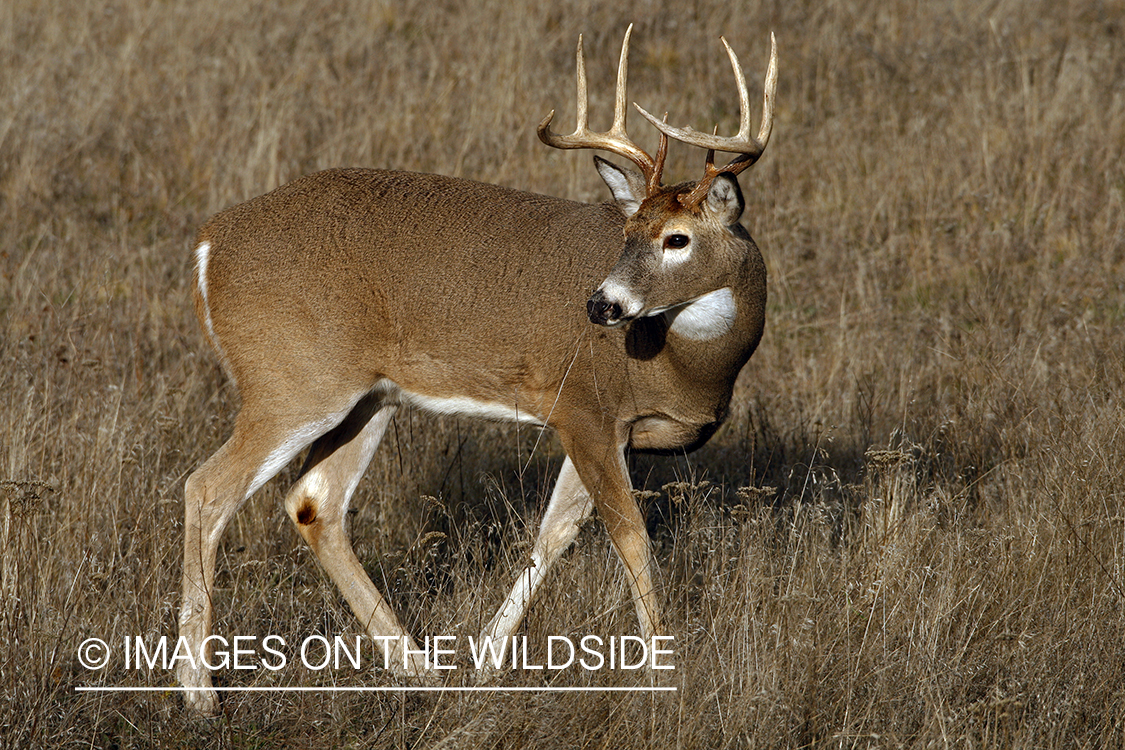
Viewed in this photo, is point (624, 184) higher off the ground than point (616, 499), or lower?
higher

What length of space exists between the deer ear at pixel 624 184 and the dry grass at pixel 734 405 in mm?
1014

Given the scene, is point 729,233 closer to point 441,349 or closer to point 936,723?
point 441,349

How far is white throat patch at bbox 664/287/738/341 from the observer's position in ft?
13.9

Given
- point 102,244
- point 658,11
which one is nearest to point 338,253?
point 102,244

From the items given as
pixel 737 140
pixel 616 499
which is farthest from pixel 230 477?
pixel 737 140

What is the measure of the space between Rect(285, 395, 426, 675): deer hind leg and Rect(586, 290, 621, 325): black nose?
1064 millimetres

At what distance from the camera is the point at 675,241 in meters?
4.13

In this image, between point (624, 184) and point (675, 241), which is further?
point (624, 184)

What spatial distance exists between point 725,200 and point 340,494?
1840 mm

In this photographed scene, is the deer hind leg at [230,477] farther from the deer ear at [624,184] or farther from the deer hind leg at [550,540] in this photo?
the deer ear at [624,184]

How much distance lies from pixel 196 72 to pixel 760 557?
6.88 m

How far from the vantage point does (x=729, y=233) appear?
425cm

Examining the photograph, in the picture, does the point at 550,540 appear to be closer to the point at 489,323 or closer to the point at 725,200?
the point at 489,323

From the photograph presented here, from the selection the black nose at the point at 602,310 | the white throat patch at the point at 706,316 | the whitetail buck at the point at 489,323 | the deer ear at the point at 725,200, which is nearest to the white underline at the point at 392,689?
the whitetail buck at the point at 489,323
